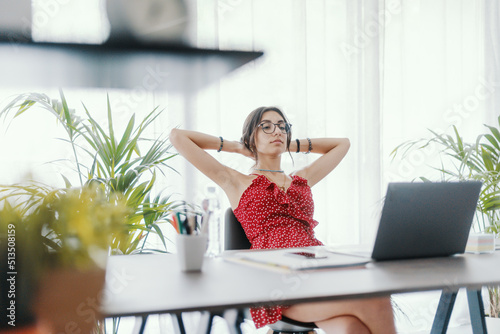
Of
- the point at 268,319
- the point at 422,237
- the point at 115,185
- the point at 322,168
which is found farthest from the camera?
the point at 322,168

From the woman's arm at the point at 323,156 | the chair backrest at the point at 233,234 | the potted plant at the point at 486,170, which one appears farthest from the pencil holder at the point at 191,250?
the potted plant at the point at 486,170

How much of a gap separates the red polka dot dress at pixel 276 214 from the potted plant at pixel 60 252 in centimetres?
140

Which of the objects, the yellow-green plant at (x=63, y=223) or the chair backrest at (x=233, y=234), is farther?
the chair backrest at (x=233, y=234)

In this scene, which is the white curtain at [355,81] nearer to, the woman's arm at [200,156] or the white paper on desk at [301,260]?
the woman's arm at [200,156]

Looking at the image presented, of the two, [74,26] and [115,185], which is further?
[74,26]

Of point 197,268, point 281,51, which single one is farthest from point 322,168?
point 197,268

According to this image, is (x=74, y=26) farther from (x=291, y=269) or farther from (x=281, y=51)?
(x=291, y=269)

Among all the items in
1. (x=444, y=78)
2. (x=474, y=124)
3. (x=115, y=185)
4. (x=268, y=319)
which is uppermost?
(x=444, y=78)

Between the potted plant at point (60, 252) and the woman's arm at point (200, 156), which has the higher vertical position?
the woman's arm at point (200, 156)

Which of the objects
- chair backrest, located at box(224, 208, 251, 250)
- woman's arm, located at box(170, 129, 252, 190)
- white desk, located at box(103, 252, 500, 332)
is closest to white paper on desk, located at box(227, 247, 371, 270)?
white desk, located at box(103, 252, 500, 332)

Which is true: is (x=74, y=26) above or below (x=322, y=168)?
above

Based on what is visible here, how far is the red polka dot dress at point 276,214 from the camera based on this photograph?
214 cm

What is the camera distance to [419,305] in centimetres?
343

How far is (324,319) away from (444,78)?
278 centimetres
